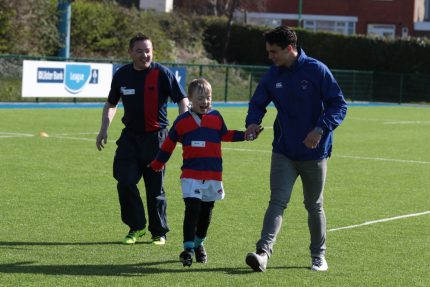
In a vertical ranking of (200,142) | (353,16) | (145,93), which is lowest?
(200,142)

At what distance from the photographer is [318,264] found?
27.9 ft

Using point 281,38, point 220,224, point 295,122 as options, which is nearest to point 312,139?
point 295,122

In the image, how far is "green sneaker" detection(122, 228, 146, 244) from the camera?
31.4 ft

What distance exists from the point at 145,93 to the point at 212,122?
3.96 ft

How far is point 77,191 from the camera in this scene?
1318 centimetres

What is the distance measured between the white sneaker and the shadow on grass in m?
0.18

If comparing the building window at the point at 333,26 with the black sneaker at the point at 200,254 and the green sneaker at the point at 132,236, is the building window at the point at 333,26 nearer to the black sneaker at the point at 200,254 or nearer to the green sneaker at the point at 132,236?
the green sneaker at the point at 132,236

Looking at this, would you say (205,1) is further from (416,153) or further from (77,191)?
(77,191)

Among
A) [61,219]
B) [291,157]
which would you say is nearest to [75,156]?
[61,219]

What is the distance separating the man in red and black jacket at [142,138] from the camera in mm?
9664

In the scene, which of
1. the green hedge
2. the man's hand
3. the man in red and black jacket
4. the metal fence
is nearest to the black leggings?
the man's hand

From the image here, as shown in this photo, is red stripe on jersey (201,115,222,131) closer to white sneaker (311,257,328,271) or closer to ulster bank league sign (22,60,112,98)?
white sneaker (311,257,328,271)

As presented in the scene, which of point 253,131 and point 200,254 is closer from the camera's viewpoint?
point 253,131

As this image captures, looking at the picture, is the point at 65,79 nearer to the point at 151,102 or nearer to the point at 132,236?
the point at 151,102
